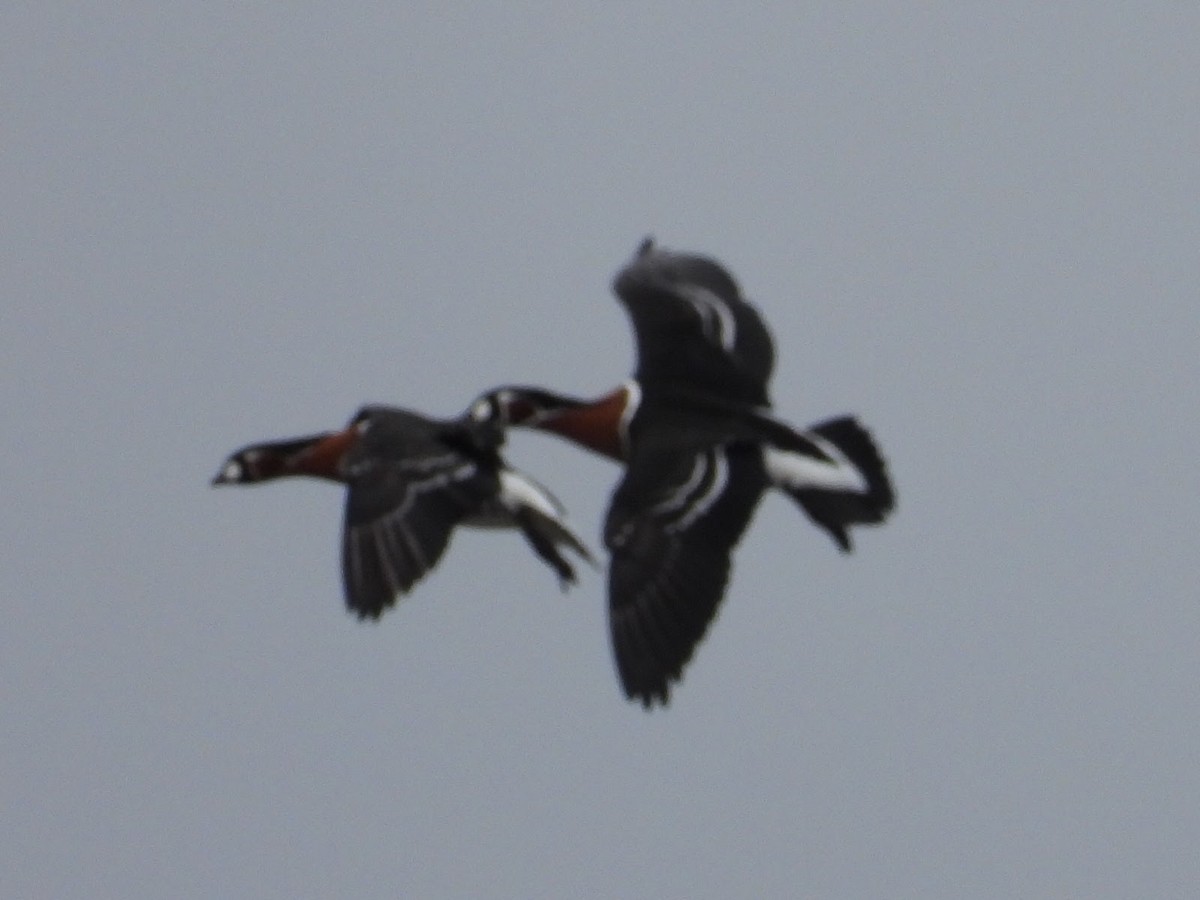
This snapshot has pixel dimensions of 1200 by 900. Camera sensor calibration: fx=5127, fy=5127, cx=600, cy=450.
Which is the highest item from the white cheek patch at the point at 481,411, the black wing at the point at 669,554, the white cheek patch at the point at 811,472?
the white cheek patch at the point at 481,411

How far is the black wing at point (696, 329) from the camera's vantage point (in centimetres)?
3391

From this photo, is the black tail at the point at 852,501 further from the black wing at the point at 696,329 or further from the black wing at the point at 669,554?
the black wing at the point at 696,329

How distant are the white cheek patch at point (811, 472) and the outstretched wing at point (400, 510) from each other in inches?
81.3

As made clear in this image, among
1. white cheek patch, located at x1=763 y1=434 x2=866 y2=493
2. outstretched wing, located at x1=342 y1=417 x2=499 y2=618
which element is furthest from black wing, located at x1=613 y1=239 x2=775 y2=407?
outstretched wing, located at x1=342 y1=417 x2=499 y2=618

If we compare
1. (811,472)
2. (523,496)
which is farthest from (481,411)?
(811,472)

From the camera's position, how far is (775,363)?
113 ft

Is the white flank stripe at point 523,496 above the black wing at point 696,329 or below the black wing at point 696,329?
below

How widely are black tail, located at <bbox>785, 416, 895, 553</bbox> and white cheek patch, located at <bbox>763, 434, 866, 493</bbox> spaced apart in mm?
37

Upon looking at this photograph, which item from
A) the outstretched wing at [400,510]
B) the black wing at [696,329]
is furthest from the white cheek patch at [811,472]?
the outstretched wing at [400,510]

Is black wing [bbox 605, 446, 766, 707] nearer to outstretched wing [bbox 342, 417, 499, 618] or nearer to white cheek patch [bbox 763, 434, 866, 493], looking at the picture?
white cheek patch [bbox 763, 434, 866, 493]

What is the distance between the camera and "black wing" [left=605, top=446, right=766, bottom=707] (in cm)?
3091

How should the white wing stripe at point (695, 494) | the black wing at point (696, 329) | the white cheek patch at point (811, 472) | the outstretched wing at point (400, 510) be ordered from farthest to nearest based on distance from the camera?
the black wing at point (696, 329), the outstretched wing at point (400, 510), the white cheek patch at point (811, 472), the white wing stripe at point (695, 494)

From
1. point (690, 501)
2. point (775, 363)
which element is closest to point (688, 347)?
point (775, 363)

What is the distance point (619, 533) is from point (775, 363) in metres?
3.32
